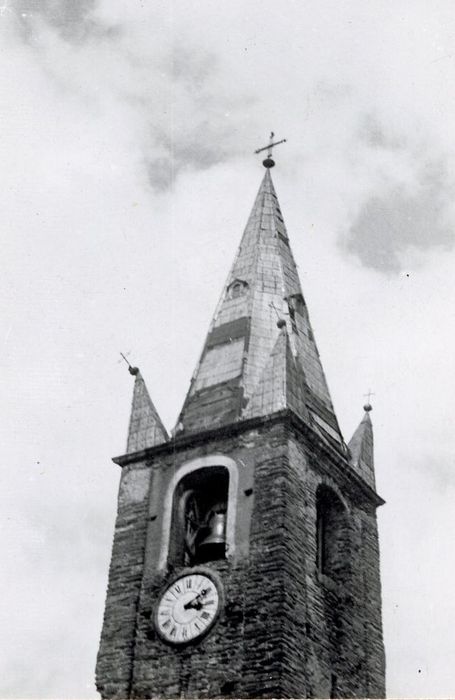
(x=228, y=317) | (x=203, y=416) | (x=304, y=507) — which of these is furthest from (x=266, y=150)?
(x=304, y=507)

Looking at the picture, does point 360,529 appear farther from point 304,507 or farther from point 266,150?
point 266,150

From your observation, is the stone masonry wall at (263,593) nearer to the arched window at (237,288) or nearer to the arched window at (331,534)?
the arched window at (331,534)

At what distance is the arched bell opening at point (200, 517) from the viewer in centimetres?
2533

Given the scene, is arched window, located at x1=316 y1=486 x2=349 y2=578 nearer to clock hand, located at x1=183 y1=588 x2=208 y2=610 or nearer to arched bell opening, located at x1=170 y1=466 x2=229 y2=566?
arched bell opening, located at x1=170 y1=466 x2=229 y2=566

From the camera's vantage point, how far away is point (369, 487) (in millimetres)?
27875

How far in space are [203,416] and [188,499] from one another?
6.18ft

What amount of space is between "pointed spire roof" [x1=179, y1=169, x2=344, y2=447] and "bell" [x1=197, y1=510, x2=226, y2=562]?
209cm

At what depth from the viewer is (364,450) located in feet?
94.3

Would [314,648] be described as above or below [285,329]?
below

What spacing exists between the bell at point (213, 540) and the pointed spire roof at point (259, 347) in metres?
2.09

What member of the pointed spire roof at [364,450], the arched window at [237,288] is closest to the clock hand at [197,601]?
the pointed spire roof at [364,450]

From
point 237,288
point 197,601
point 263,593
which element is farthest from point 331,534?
point 237,288

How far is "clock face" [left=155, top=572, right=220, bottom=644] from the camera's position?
23719 mm

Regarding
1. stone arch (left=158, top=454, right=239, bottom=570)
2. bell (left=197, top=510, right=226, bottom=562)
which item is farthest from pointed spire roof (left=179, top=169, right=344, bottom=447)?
bell (left=197, top=510, right=226, bottom=562)
